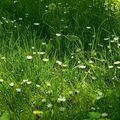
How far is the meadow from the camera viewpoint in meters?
3.10

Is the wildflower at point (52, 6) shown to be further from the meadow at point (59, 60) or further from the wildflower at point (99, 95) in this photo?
the wildflower at point (99, 95)

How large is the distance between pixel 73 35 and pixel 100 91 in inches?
40.7

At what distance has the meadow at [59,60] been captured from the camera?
310 centimetres

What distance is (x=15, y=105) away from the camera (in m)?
3.20

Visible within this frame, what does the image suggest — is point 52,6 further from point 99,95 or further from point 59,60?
point 99,95

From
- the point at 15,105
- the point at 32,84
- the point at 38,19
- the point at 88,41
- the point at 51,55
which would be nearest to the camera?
the point at 15,105

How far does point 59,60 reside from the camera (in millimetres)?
3896

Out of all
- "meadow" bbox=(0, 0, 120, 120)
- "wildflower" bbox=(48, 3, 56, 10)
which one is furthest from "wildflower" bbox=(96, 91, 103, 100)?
"wildflower" bbox=(48, 3, 56, 10)

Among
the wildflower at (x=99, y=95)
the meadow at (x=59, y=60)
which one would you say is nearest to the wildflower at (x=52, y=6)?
the meadow at (x=59, y=60)

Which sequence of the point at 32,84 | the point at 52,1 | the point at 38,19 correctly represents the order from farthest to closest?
1. the point at 52,1
2. the point at 38,19
3. the point at 32,84

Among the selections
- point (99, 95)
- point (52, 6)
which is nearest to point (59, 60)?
point (99, 95)

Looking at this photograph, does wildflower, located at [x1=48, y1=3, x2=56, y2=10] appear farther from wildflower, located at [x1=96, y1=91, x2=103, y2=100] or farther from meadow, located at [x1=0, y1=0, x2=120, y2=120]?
wildflower, located at [x1=96, y1=91, x2=103, y2=100]

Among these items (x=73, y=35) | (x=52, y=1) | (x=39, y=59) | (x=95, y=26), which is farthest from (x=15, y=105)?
(x=52, y=1)

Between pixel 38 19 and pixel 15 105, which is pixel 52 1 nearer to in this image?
pixel 38 19
